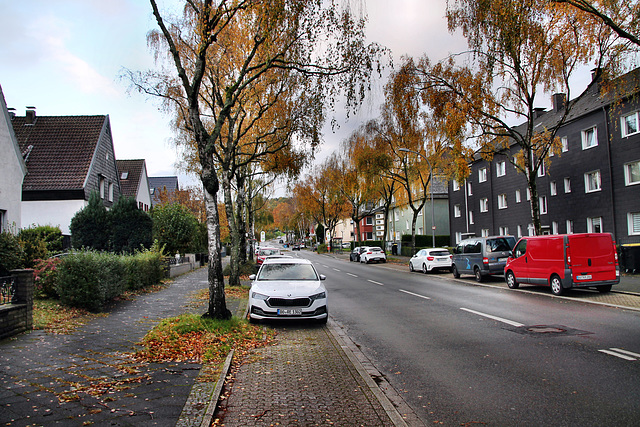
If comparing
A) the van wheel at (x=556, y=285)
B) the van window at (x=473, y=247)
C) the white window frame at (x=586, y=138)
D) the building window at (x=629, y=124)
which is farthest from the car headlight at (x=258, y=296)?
the white window frame at (x=586, y=138)

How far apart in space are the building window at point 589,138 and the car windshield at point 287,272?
24093mm

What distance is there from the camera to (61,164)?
27.9m

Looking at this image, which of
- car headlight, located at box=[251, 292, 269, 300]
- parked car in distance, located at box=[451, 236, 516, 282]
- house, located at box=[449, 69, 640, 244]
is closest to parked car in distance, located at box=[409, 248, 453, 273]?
house, located at box=[449, 69, 640, 244]

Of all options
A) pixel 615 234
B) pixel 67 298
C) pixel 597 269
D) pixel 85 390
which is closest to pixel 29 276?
pixel 67 298

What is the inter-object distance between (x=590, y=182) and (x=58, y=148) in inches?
1333

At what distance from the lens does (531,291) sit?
640 inches

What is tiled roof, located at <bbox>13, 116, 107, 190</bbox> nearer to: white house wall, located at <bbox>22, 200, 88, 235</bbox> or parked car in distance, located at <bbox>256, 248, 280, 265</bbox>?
white house wall, located at <bbox>22, 200, 88, 235</bbox>

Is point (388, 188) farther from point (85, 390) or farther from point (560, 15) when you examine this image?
point (85, 390)

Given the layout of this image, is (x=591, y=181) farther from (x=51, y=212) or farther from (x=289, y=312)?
(x=51, y=212)

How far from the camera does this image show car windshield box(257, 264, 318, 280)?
11555mm

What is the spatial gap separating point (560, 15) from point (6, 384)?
19.0 meters

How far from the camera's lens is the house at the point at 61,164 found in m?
27.0

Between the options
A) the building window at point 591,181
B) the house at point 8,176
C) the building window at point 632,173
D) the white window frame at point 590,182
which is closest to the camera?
the house at point 8,176

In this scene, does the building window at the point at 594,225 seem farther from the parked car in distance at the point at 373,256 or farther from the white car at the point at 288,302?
the white car at the point at 288,302
